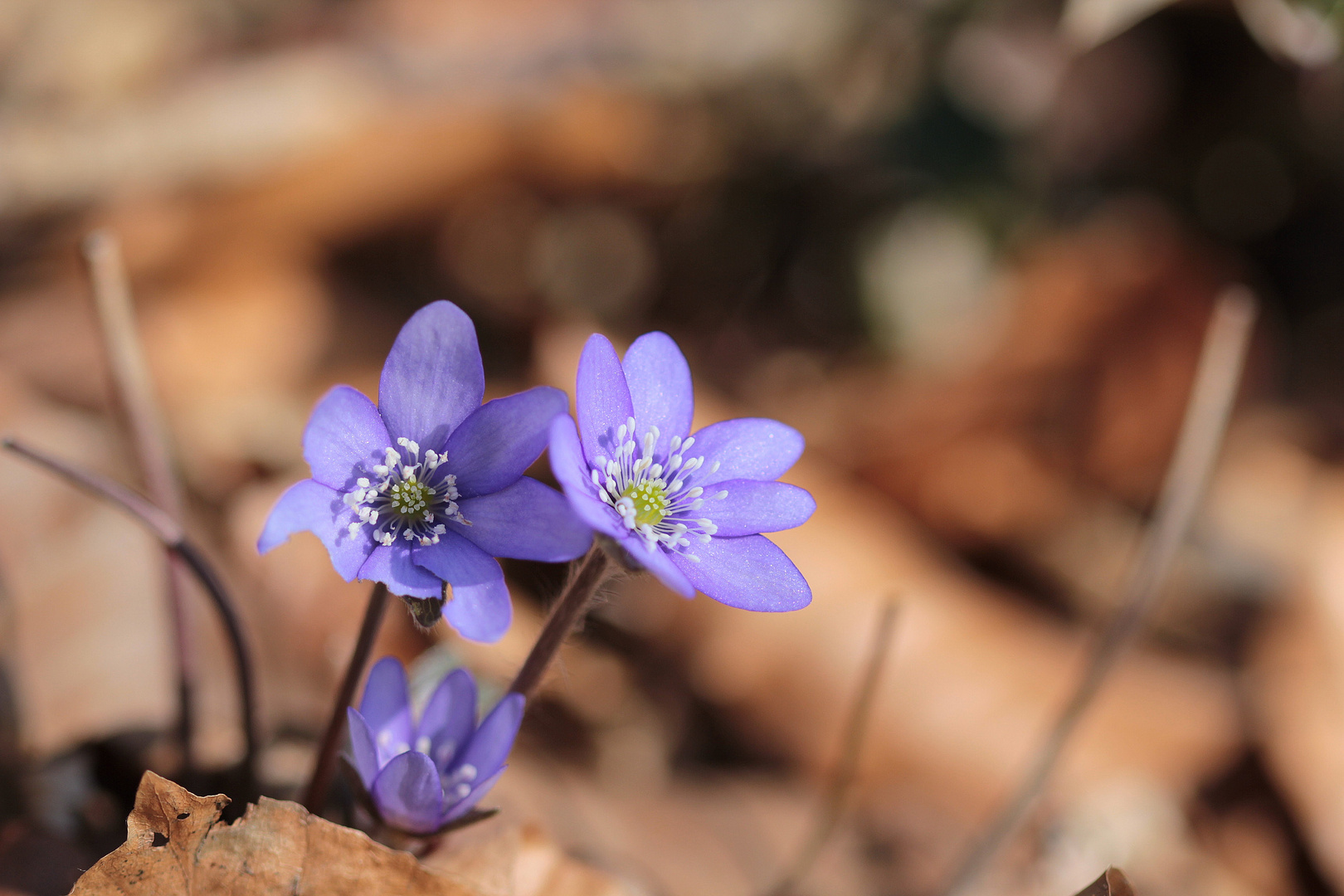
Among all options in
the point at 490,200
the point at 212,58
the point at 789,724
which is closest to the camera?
the point at 789,724

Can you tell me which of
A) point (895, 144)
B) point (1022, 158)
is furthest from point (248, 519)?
point (1022, 158)

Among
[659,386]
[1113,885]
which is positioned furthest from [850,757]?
[659,386]

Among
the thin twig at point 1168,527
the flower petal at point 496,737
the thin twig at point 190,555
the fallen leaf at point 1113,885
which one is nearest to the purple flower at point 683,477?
the flower petal at point 496,737

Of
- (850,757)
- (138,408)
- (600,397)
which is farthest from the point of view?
(850,757)

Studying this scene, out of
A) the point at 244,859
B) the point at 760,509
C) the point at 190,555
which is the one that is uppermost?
the point at 760,509

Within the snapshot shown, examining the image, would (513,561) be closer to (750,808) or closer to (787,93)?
(750,808)

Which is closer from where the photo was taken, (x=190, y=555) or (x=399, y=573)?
(x=399, y=573)

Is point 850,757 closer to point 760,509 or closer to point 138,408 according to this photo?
point 760,509
